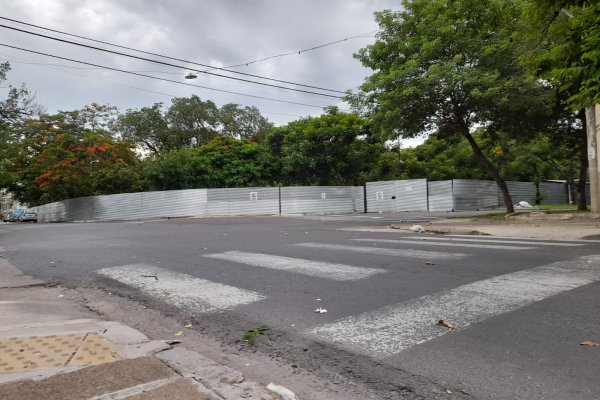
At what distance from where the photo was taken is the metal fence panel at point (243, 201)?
106 feet

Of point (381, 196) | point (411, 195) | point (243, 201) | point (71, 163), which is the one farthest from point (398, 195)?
point (71, 163)

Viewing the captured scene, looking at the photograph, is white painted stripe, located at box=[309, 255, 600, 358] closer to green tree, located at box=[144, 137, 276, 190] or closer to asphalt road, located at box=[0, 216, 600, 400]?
asphalt road, located at box=[0, 216, 600, 400]

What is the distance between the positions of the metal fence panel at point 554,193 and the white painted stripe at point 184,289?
133 feet

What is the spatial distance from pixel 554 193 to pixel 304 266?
4240 centimetres

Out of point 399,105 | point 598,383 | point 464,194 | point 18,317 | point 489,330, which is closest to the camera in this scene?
point 598,383

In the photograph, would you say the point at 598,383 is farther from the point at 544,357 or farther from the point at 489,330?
the point at 489,330

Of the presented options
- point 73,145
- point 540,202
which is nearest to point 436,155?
point 540,202

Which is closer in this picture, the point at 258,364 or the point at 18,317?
the point at 258,364

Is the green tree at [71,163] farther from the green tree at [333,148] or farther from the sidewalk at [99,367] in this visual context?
the sidewalk at [99,367]

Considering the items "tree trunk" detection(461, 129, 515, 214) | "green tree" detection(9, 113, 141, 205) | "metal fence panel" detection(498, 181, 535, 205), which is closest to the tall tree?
"tree trunk" detection(461, 129, 515, 214)

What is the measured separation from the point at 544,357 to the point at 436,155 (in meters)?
43.0

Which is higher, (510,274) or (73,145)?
(73,145)

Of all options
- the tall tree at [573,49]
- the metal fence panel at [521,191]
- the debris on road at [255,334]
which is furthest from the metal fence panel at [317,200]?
the debris on road at [255,334]

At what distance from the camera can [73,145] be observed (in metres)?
42.8
